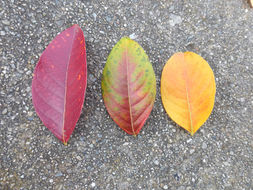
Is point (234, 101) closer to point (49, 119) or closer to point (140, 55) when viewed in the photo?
point (140, 55)

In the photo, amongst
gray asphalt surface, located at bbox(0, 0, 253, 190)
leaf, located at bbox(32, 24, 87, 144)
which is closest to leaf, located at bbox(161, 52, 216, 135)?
gray asphalt surface, located at bbox(0, 0, 253, 190)

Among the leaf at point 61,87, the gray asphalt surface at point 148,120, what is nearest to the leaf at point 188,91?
the gray asphalt surface at point 148,120

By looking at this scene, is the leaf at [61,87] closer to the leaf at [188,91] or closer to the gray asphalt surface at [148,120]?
the gray asphalt surface at [148,120]

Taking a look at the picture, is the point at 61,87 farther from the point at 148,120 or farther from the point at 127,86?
the point at 148,120

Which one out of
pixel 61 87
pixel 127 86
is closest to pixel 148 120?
pixel 127 86

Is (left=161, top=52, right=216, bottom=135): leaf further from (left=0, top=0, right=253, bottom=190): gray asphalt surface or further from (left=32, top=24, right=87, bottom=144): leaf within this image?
(left=32, top=24, right=87, bottom=144): leaf
